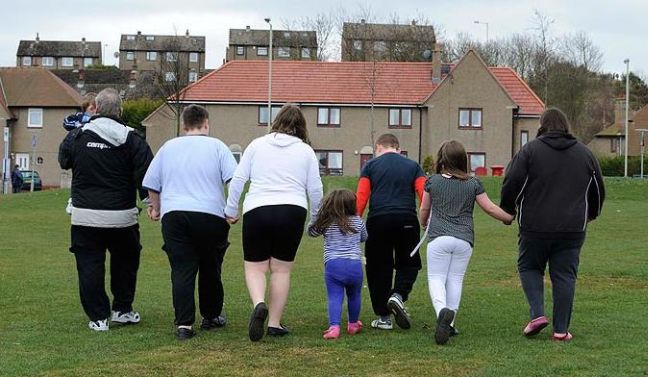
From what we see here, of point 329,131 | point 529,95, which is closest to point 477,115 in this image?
point 529,95

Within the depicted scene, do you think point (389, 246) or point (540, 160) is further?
point (389, 246)

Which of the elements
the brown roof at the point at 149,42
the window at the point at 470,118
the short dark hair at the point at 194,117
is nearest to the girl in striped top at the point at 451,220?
the short dark hair at the point at 194,117

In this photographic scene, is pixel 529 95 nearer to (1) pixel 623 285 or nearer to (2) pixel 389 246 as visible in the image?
(1) pixel 623 285

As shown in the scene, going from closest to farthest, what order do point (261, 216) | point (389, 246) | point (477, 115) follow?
point (261, 216) < point (389, 246) < point (477, 115)

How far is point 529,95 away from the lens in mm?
59906

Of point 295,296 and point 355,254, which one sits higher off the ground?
point 355,254

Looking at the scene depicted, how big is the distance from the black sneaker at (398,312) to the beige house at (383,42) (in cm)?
6770

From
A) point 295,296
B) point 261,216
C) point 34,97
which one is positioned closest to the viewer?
point 261,216

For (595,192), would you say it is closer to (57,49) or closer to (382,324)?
(382,324)

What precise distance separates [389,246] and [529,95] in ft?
173

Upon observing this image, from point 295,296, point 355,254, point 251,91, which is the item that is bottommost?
point 295,296

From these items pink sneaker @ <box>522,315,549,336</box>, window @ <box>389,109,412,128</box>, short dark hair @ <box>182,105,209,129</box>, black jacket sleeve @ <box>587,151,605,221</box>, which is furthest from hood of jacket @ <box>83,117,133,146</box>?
window @ <box>389,109,412,128</box>

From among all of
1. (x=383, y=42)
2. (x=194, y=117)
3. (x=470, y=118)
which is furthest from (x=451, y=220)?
(x=383, y=42)

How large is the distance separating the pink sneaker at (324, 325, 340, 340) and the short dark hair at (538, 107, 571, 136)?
98.4 inches
